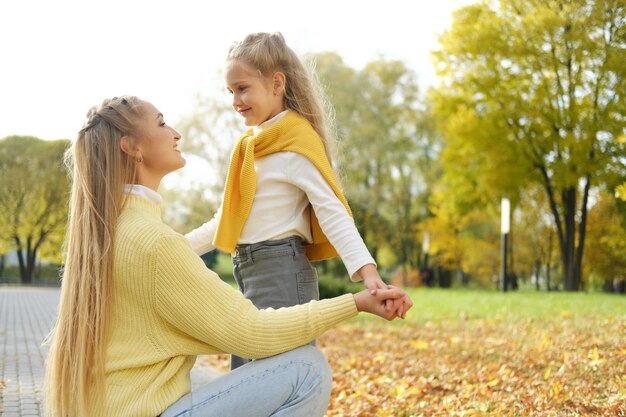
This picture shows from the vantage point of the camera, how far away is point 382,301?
2.37 meters

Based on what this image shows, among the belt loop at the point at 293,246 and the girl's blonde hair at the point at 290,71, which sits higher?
the girl's blonde hair at the point at 290,71

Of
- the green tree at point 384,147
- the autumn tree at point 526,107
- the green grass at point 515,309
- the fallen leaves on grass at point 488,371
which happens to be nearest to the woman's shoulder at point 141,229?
the fallen leaves on grass at point 488,371

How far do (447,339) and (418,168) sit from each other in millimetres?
24989

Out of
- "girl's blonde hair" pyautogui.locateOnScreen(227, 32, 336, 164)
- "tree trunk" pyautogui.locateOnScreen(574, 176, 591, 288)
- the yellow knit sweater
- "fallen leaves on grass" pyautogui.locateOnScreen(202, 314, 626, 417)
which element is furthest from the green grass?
the yellow knit sweater

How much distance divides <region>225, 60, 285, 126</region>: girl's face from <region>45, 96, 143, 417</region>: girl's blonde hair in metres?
0.72

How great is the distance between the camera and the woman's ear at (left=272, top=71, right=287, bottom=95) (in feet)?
10.3

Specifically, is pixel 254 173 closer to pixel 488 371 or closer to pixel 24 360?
pixel 488 371

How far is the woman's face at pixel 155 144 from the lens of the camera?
7.94 feet

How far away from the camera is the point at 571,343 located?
6793 mm

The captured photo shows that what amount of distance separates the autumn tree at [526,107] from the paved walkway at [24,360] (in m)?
11.4

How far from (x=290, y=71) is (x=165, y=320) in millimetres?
1334

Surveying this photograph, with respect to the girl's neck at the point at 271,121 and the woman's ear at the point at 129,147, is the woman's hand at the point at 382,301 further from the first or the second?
the girl's neck at the point at 271,121

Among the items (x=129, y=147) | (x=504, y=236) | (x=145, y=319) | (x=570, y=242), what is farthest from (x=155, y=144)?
(x=570, y=242)

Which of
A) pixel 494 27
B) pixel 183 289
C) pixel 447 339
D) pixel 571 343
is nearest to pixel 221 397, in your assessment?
pixel 183 289
